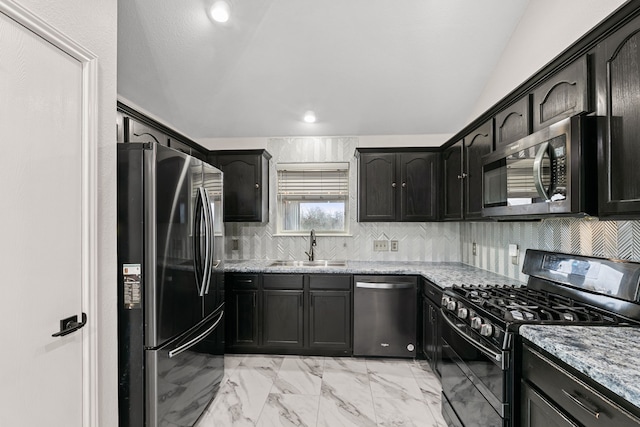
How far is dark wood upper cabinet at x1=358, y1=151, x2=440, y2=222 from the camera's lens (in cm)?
355

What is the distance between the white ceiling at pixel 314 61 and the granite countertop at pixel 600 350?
239 cm

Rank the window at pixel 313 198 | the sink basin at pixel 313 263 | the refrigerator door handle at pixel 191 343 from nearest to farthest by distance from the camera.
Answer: the refrigerator door handle at pixel 191 343 < the sink basin at pixel 313 263 < the window at pixel 313 198

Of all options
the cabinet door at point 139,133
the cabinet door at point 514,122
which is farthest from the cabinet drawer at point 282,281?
the cabinet door at point 514,122

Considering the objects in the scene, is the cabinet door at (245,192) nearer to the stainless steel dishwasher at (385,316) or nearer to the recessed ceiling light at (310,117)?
the recessed ceiling light at (310,117)

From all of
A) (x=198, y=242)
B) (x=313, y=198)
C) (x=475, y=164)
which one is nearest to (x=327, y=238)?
(x=313, y=198)

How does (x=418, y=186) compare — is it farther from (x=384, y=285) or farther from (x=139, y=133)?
(x=139, y=133)

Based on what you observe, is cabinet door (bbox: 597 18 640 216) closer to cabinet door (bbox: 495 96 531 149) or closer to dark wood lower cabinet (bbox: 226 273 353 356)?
cabinet door (bbox: 495 96 531 149)

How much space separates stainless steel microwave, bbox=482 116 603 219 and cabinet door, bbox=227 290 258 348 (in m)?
2.43

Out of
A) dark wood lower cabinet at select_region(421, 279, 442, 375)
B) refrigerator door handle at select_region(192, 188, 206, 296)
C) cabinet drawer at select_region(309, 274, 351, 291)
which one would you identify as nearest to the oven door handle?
dark wood lower cabinet at select_region(421, 279, 442, 375)

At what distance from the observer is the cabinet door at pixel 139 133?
7.56 feet

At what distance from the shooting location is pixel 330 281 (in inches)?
128

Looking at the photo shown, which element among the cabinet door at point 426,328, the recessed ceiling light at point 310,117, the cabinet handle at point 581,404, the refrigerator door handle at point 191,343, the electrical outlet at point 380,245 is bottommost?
the cabinet door at point 426,328

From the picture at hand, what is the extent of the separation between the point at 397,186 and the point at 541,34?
1.77m

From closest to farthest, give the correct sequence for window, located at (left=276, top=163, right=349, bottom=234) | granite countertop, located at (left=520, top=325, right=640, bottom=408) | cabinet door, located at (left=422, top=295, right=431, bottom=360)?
granite countertop, located at (left=520, top=325, right=640, bottom=408) → cabinet door, located at (left=422, top=295, right=431, bottom=360) → window, located at (left=276, top=163, right=349, bottom=234)
